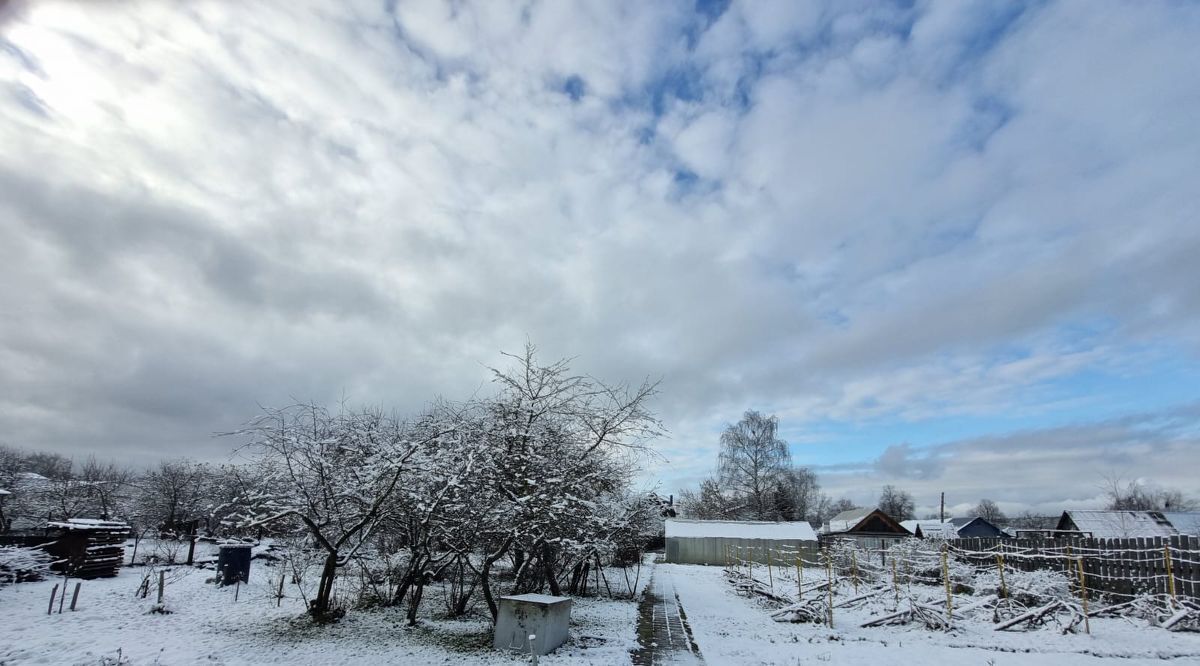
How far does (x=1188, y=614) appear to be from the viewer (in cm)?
1175

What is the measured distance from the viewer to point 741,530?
1705 inches

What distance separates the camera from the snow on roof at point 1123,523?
96.2ft

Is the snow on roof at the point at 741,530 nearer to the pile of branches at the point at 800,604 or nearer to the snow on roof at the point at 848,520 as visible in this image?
the snow on roof at the point at 848,520

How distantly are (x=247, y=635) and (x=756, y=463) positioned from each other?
46.5 metres

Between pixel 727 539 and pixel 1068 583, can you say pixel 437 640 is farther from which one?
pixel 727 539

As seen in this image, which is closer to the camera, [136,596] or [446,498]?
[446,498]

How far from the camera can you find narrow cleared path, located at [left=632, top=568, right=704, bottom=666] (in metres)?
10.5

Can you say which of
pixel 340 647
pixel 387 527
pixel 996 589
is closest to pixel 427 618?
pixel 387 527

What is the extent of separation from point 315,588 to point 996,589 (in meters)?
20.7

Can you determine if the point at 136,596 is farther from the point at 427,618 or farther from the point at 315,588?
the point at 427,618

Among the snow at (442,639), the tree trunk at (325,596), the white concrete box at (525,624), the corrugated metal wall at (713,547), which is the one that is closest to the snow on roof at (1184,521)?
the corrugated metal wall at (713,547)

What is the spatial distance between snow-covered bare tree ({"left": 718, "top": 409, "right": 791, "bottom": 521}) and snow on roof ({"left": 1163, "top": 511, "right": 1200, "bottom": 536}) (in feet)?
81.6

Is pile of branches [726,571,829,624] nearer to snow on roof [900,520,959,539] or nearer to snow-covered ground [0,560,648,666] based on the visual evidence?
snow-covered ground [0,560,648,666]

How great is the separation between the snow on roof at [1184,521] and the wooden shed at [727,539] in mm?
19253
